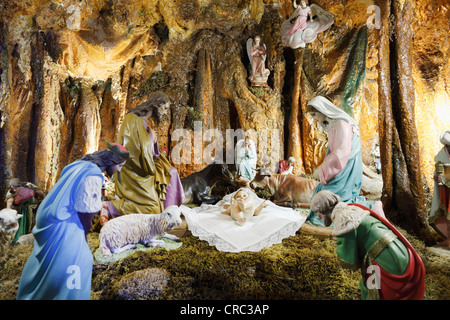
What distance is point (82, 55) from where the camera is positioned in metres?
5.87

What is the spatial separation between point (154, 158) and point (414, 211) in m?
3.59

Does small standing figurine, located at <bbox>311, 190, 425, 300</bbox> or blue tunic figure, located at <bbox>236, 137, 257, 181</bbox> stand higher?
blue tunic figure, located at <bbox>236, 137, 257, 181</bbox>

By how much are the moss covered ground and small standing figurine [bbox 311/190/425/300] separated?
1.27ft

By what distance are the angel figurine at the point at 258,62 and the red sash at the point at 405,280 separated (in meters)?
5.74

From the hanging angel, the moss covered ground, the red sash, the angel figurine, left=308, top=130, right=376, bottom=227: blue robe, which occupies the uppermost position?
the hanging angel

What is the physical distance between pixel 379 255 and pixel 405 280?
0.94 feet

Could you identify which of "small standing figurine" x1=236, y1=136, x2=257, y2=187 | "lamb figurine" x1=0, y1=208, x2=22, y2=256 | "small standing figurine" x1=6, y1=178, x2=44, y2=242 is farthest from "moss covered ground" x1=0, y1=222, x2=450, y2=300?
"small standing figurine" x1=236, y1=136, x2=257, y2=187

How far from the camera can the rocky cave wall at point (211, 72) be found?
440 centimetres

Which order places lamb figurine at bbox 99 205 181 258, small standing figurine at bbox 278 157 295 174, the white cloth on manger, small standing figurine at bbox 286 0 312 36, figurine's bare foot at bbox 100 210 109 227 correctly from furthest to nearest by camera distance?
1. small standing figurine at bbox 278 157 295 174
2. small standing figurine at bbox 286 0 312 36
3. figurine's bare foot at bbox 100 210 109 227
4. the white cloth on manger
5. lamb figurine at bbox 99 205 181 258

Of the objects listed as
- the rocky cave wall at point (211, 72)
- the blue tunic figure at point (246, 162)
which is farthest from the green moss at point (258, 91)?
the blue tunic figure at point (246, 162)

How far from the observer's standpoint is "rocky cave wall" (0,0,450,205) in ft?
14.4

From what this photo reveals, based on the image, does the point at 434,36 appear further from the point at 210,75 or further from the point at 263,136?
the point at 210,75

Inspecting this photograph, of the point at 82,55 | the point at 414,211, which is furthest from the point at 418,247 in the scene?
the point at 82,55

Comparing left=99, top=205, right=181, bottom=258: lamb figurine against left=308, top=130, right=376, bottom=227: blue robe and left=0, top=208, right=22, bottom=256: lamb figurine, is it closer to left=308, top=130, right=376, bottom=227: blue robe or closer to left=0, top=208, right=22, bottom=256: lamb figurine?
left=0, top=208, right=22, bottom=256: lamb figurine
